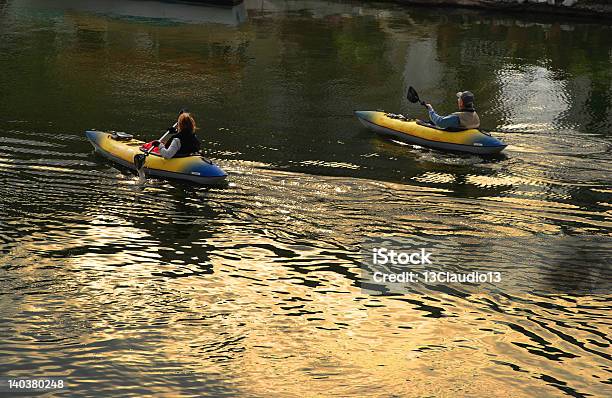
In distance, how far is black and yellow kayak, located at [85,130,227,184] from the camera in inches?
649

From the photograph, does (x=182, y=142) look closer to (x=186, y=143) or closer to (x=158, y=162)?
(x=186, y=143)

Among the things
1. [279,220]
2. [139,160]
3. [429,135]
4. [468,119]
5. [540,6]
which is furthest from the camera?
[540,6]

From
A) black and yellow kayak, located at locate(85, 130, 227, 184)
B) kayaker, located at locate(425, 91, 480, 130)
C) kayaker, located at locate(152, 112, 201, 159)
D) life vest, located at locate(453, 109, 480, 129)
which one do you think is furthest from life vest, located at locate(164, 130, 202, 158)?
life vest, located at locate(453, 109, 480, 129)

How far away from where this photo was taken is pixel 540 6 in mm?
38156

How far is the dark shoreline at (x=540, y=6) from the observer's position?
124ft

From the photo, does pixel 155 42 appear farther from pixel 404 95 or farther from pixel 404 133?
pixel 404 133

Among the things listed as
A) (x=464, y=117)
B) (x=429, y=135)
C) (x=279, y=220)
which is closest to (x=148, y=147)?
(x=279, y=220)

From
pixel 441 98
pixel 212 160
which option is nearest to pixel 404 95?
pixel 441 98

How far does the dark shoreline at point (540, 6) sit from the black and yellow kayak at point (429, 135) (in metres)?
19.8

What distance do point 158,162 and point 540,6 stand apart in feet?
83.3

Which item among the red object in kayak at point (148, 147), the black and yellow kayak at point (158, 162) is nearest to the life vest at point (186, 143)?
the black and yellow kayak at point (158, 162)

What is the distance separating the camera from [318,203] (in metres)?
15.7

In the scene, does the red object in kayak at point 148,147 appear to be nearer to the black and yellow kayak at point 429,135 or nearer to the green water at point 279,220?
the green water at point 279,220

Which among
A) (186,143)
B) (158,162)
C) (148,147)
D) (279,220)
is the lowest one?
(279,220)
